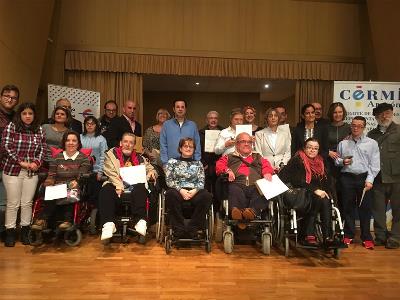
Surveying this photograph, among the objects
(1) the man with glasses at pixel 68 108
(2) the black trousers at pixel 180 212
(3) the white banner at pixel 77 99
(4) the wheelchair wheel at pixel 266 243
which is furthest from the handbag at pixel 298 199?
(3) the white banner at pixel 77 99

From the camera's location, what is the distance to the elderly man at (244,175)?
10.5 feet

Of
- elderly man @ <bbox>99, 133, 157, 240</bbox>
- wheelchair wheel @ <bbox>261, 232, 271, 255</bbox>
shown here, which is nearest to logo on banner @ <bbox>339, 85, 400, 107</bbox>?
wheelchair wheel @ <bbox>261, 232, 271, 255</bbox>

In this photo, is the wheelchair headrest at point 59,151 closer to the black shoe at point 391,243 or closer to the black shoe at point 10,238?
the black shoe at point 10,238

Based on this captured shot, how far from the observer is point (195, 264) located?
2.91m

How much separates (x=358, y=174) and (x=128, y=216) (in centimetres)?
221

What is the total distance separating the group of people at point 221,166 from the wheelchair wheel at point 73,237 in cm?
13

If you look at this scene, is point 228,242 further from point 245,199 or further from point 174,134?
point 174,134

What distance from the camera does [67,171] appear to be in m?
3.39

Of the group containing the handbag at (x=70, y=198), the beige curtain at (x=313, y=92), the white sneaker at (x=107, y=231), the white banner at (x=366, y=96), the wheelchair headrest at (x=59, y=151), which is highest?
the beige curtain at (x=313, y=92)

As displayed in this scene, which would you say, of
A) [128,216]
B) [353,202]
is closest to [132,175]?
[128,216]

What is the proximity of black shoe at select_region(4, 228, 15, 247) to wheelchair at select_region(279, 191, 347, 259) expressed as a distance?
7.69 feet

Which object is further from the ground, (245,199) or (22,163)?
(22,163)

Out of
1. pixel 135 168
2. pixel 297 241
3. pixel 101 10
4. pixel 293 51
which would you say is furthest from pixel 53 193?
pixel 293 51

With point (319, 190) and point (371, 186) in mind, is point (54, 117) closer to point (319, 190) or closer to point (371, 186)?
point (319, 190)
